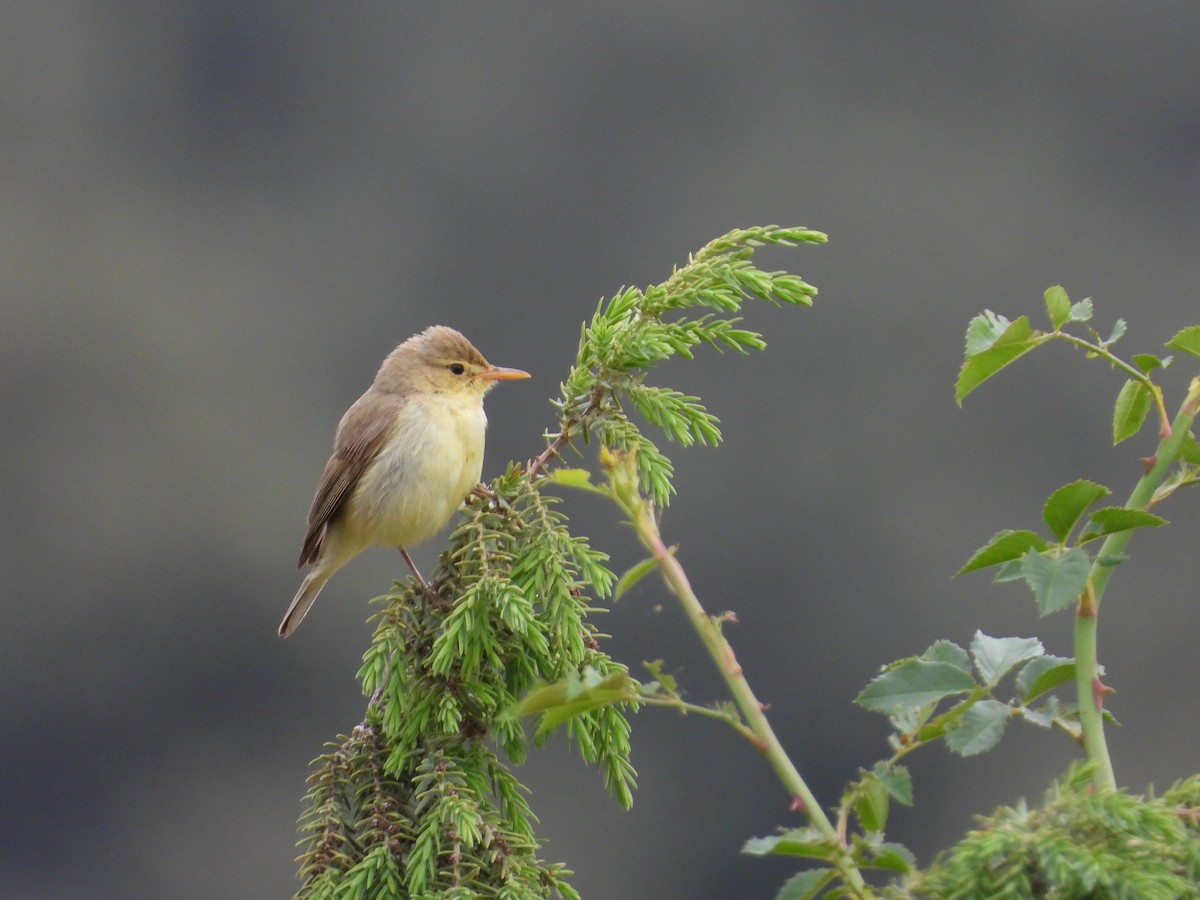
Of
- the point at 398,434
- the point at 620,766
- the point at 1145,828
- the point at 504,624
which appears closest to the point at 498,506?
the point at 504,624

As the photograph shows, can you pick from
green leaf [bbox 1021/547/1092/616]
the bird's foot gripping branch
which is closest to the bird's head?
the bird's foot gripping branch

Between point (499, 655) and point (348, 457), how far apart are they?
0.94m

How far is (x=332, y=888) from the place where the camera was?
864mm

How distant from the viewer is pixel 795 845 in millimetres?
498

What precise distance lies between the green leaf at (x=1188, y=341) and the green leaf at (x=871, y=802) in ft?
0.82

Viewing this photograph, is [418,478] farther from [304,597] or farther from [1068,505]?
[1068,505]

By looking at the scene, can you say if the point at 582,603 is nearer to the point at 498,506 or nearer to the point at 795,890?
the point at 498,506

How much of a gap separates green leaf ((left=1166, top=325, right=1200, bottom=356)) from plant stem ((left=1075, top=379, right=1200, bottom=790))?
2 centimetres

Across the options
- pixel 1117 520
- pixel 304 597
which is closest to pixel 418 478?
pixel 304 597

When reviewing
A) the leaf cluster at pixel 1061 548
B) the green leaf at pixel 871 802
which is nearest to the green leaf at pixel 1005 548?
the leaf cluster at pixel 1061 548

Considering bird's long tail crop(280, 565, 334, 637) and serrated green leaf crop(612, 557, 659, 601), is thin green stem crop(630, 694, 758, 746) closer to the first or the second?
serrated green leaf crop(612, 557, 659, 601)

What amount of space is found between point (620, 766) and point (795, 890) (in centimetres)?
46

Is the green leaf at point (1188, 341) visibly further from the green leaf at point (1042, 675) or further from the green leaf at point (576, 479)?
the green leaf at point (576, 479)

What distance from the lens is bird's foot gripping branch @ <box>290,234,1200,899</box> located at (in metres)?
0.49
